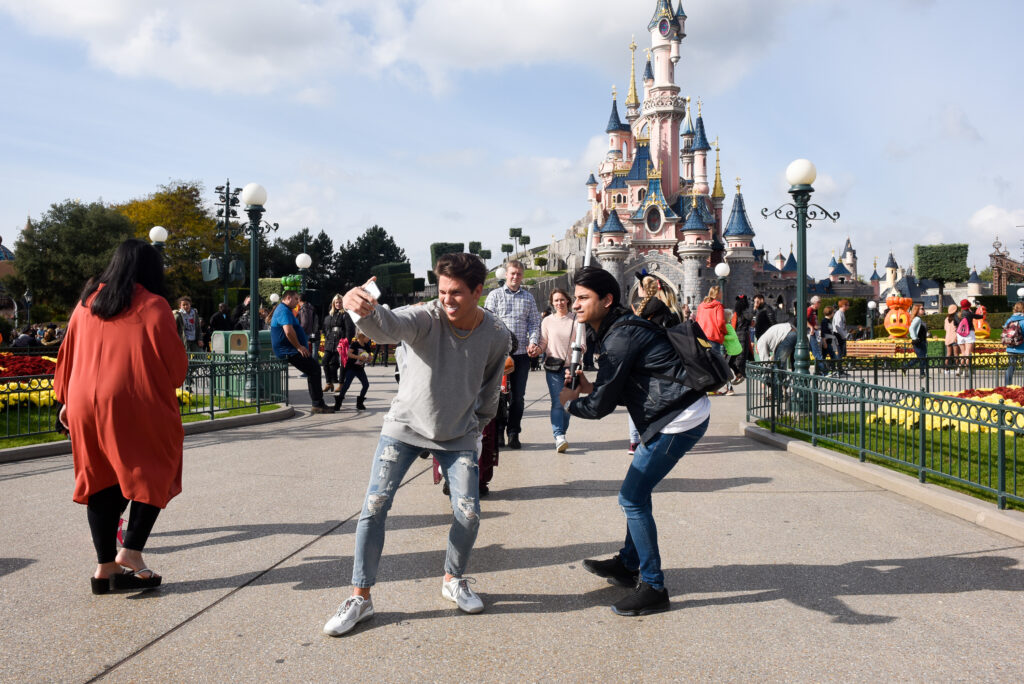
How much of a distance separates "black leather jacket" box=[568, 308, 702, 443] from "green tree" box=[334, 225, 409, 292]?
240ft

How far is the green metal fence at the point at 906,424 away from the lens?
548cm

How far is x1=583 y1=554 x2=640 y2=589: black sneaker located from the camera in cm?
397

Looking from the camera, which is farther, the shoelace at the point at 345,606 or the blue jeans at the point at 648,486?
the blue jeans at the point at 648,486

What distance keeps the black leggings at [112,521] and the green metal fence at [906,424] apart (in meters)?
5.14

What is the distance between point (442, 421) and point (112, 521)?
1791 mm

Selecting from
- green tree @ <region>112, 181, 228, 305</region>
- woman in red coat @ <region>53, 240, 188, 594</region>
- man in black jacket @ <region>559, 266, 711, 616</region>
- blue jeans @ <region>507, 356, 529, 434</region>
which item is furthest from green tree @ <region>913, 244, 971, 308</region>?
woman in red coat @ <region>53, 240, 188, 594</region>

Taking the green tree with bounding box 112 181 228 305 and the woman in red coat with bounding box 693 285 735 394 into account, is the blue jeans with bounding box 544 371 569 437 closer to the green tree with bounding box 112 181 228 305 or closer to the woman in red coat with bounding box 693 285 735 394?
the woman in red coat with bounding box 693 285 735 394

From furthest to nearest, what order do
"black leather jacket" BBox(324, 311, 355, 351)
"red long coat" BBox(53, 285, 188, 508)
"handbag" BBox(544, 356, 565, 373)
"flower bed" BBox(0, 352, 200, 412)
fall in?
"black leather jacket" BBox(324, 311, 355, 351) < "flower bed" BBox(0, 352, 200, 412) < "handbag" BBox(544, 356, 565, 373) < "red long coat" BBox(53, 285, 188, 508)

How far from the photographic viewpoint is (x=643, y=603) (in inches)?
140

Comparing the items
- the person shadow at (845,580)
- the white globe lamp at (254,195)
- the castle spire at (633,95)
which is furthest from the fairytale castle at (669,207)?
the person shadow at (845,580)

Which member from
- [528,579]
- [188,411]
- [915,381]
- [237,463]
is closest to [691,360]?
[528,579]

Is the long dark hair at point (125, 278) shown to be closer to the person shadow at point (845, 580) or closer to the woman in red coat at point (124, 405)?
the woman in red coat at point (124, 405)

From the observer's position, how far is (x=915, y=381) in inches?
640

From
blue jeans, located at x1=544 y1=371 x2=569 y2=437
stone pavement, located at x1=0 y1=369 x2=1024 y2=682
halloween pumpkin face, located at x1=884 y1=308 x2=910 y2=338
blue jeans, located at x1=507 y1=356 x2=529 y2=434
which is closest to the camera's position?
stone pavement, located at x1=0 y1=369 x2=1024 y2=682
